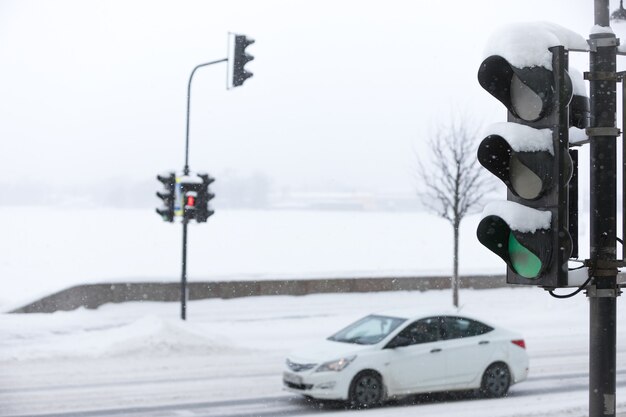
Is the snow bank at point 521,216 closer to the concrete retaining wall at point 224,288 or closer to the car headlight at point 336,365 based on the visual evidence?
the car headlight at point 336,365

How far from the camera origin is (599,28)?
3.89 meters

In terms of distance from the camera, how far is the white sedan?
1241 centimetres

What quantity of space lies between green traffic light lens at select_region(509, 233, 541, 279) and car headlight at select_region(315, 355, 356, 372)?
888 cm

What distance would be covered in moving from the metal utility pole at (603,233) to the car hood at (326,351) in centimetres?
882

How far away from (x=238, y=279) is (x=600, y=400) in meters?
23.5

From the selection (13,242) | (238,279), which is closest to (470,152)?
(238,279)

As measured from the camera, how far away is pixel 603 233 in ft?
12.4

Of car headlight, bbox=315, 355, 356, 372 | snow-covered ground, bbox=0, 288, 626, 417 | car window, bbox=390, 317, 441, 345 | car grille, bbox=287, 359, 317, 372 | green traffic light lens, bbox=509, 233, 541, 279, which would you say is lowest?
snow-covered ground, bbox=0, 288, 626, 417

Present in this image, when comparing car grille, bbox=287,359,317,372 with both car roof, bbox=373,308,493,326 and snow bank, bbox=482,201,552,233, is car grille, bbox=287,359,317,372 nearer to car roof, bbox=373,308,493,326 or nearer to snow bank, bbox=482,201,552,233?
car roof, bbox=373,308,493,326

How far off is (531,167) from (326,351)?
962cm

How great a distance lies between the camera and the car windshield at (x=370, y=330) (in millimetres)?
13037

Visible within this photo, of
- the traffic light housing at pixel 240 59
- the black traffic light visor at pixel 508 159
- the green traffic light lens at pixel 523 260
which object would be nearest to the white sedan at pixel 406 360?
the traffic light housing at pixel 240 59

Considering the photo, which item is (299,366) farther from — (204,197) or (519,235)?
(204,197)

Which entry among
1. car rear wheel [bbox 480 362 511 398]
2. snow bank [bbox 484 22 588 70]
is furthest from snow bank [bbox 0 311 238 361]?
snow bank [bbox 484 22 588 70]
